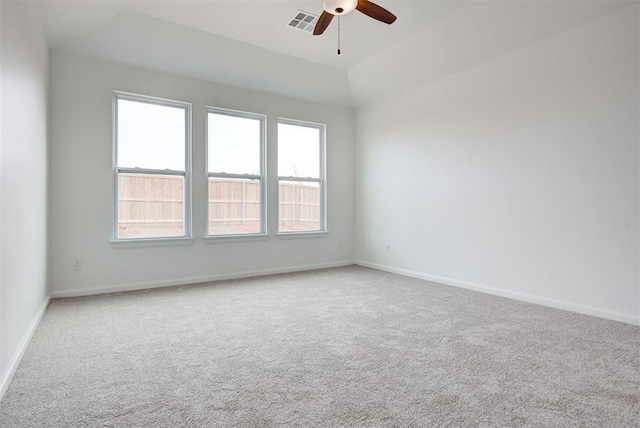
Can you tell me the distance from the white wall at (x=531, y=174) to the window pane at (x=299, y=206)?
1.20m

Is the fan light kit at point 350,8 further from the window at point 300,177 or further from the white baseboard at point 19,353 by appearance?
the white baseboard at point 19,353

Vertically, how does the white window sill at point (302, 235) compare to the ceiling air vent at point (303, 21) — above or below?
below

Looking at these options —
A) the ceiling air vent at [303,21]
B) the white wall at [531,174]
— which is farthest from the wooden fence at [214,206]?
the ceiling air vent at [303,21]

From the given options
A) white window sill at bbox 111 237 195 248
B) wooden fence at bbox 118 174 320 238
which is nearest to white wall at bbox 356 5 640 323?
wooden fence at bbox 118 174 320 238

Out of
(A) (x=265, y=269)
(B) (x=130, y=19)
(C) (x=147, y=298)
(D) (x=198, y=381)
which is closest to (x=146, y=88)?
(B) (x=130, y=19)

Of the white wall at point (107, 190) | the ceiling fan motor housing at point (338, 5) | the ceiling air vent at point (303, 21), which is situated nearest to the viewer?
the ceiling fan motor housing at point (338, 5)

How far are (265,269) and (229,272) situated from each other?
21.2 inches

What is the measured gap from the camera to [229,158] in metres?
5.05

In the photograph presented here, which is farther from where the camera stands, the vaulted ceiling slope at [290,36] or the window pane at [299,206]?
the window pane at [299,206]

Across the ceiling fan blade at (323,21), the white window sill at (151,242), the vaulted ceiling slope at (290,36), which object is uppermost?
the vaulted ceiling slope at (290,36)

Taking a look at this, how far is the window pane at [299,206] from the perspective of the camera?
555cm

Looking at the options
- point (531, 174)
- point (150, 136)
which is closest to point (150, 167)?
point (150, 136)

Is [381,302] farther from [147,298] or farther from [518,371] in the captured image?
[147,298]

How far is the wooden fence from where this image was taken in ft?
14.3
